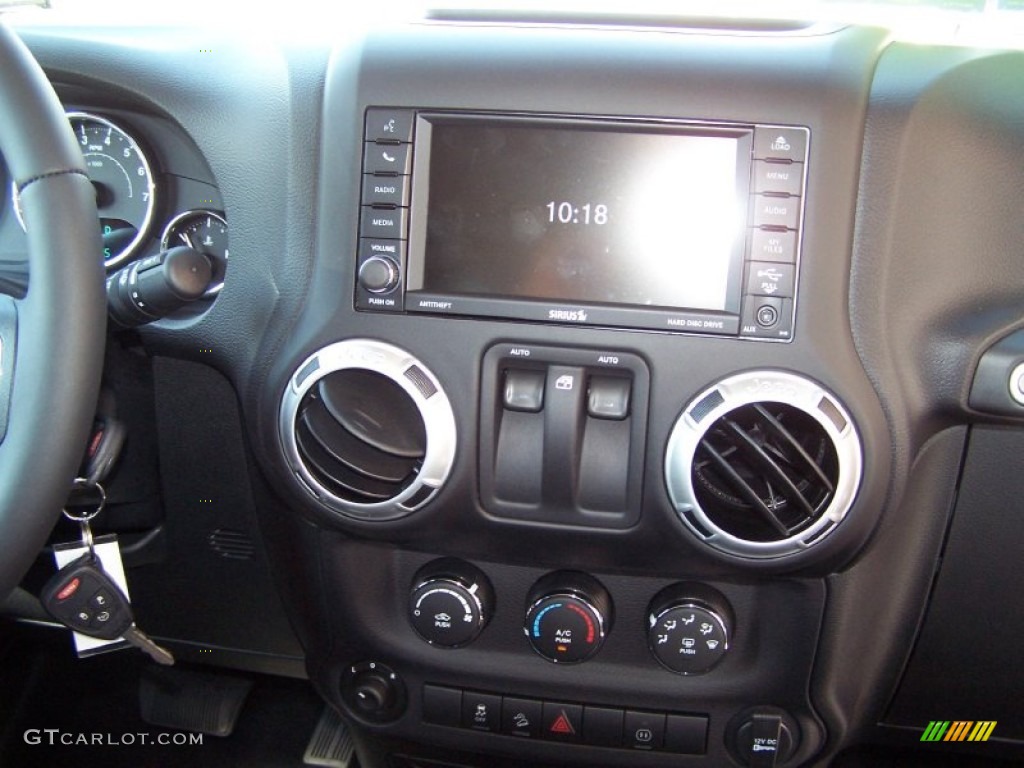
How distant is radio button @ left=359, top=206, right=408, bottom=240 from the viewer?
3.63 feet

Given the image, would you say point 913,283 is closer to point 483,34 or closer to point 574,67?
point 574,67

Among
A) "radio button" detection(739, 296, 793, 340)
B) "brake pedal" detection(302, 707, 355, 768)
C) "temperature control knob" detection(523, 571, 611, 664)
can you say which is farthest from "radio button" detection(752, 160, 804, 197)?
"brake pedal" detection(302, 707, 355, 768)

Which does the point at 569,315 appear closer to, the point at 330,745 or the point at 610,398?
the point at 610,398

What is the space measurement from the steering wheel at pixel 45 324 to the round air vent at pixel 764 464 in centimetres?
59

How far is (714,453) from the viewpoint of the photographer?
3.51ft

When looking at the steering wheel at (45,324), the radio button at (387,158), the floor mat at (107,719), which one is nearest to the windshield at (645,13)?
the radio button at (387,158)

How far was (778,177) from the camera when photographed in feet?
3.43

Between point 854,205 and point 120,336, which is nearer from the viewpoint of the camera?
point 854,205

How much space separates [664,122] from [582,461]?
0.37 metres

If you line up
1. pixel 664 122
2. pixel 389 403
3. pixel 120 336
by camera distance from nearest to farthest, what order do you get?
pixel 664 122 < pixel 389 403 < pixel 120 336

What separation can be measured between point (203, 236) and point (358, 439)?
366 mm

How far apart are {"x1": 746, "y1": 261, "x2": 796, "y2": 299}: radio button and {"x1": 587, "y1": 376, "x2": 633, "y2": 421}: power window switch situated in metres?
0.17

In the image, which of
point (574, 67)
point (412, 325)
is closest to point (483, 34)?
point (574, 67)

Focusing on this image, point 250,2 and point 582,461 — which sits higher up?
point 250,2
